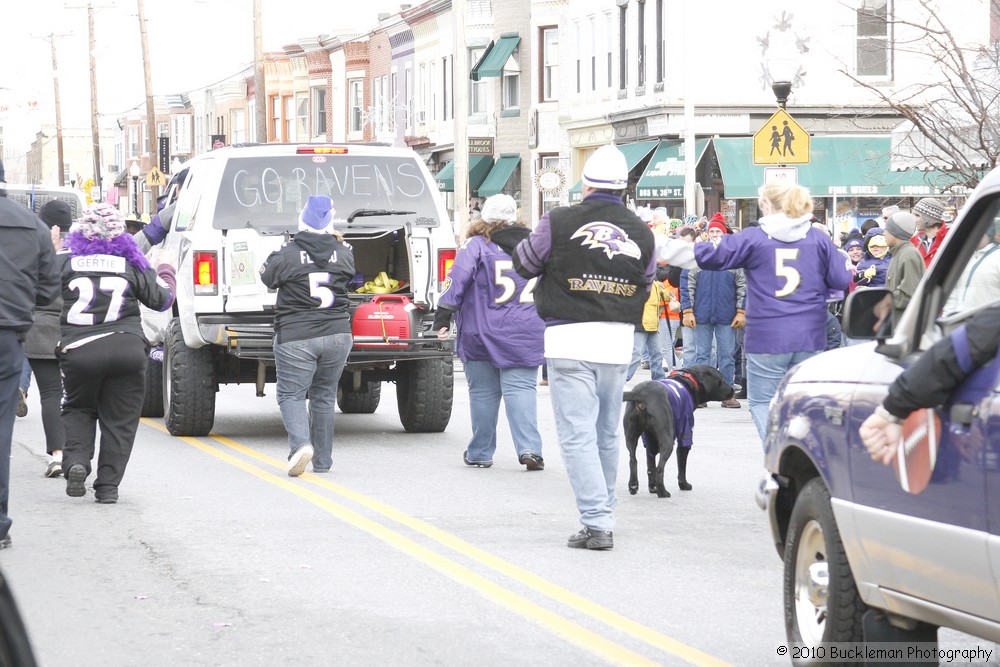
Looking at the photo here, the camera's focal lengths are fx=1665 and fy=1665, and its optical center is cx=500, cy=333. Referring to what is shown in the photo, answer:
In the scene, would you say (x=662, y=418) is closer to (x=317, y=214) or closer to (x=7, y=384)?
(x=317, y=214)

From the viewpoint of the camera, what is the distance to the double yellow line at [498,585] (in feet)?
20.7

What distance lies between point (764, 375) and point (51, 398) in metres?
4.91

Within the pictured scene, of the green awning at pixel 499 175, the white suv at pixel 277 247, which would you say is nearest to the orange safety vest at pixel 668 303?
the white suv at pixel 277 247

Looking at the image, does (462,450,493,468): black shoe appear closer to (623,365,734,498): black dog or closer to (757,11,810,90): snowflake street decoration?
(623,365,734,498): black dog

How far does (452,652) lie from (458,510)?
3.64 m

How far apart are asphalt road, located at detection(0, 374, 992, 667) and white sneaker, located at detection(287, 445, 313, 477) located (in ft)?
0.43

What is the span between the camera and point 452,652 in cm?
625

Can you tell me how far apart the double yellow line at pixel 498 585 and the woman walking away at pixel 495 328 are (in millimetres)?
1393

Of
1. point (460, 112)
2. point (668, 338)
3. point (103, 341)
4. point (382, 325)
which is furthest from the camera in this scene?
point (460, 112)

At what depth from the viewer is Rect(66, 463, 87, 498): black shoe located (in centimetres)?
1015

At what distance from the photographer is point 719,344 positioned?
1755 cm

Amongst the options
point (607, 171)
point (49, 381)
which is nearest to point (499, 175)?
point (49, 381)

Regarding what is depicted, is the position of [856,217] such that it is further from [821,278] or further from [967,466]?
[967,466]

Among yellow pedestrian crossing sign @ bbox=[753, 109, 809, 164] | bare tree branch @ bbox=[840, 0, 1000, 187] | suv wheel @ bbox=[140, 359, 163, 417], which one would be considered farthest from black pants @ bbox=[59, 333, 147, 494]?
yellow pedestrian crossing sign @ bbox=[753, 109, 809, 164]
